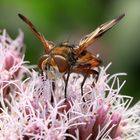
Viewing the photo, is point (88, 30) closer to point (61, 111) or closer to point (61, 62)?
point (61, 62)

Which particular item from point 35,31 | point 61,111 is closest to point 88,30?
point 35,31

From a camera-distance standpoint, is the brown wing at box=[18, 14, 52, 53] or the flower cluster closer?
the flower cluster

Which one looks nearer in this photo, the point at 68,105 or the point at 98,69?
the point at 68,105

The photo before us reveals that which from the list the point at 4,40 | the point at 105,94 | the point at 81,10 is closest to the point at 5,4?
the point at 81,10

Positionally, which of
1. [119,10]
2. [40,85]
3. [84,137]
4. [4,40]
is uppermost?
[119,10]

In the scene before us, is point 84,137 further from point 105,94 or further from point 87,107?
point 105,94

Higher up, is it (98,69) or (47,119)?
(98,69)

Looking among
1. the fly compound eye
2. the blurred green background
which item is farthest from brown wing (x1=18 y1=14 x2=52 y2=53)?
the blurred green background

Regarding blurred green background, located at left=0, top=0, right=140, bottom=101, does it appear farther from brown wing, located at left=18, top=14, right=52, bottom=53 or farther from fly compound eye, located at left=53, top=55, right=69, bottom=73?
fly compound eye, located at left=53, top=55, right=69, bottom=73
